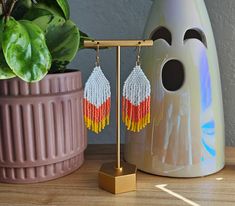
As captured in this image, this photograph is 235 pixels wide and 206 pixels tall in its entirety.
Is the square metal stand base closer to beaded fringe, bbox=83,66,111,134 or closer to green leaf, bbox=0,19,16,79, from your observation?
beaded fringe, bbox=83,66,111,134

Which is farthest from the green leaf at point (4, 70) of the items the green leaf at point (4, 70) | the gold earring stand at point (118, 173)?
the gold earring stand at point (118, 173)

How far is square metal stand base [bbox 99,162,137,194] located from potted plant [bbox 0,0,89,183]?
0.07 m

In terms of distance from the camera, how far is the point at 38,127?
478 mm

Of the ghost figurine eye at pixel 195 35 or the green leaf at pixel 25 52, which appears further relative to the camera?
the ghost figurine eye at pixel 195 35

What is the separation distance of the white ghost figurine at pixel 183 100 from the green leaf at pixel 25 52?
17 cm

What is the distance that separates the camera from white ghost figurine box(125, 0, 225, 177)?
50 cm

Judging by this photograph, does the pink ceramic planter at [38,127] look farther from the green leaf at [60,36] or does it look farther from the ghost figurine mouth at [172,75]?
the ghost figurine mouth at [172,75]

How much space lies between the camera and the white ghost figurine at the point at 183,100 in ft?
1.63

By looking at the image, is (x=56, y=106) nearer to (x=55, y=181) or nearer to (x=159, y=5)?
(x=55, y=181)

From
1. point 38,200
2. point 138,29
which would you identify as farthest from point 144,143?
point 138,29

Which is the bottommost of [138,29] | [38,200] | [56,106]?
[38,200]

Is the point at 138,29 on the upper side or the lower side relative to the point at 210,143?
upper

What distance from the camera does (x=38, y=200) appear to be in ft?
1.48

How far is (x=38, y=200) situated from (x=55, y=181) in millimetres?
61
